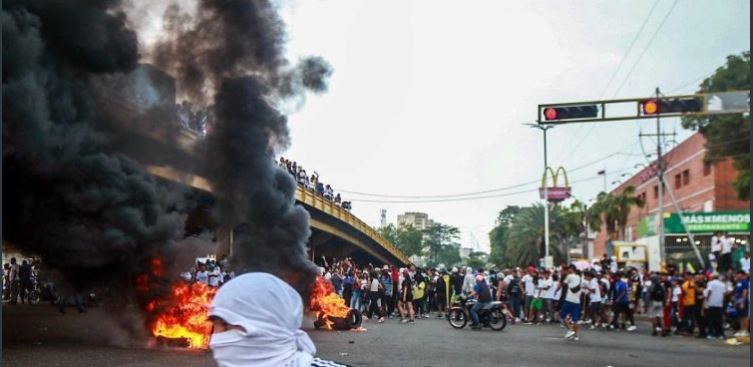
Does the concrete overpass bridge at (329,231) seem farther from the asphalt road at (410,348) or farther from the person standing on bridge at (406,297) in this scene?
the person standing on bridge at (406,297)

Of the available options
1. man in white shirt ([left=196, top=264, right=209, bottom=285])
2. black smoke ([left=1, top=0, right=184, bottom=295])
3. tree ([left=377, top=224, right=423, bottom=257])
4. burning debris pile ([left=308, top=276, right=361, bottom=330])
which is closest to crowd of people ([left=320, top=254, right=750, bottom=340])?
burning debris pile ([left=308, top=276, right=361, bottom=330])

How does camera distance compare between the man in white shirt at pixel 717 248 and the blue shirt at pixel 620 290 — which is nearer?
the blue shirt at pixel 620 290

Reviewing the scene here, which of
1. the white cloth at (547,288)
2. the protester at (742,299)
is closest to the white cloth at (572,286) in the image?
the protester at (742,299)

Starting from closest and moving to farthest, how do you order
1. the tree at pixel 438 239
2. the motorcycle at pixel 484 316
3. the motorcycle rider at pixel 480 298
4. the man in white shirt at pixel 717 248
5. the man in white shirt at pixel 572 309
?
the man in white shirt at pixel 572 309
the motorcycle at pixel 484 316
the motorcycle rider at pixel 480 298
the man in white shirt at pixel 717 248
the tree at pixel 438 239

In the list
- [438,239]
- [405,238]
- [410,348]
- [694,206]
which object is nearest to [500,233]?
[438,239]

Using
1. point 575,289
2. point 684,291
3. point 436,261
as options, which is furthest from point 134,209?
point 436,261

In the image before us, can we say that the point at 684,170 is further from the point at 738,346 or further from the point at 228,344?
the point at 228,344

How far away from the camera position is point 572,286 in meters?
17.1

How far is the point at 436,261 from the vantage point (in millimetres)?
129125

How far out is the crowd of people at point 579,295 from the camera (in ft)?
58.3

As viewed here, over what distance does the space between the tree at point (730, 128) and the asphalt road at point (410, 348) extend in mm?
18559

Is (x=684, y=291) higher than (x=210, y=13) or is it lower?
lower

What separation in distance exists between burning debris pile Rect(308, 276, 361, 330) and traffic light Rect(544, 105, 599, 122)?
323 inches

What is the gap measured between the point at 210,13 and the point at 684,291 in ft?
42.4
